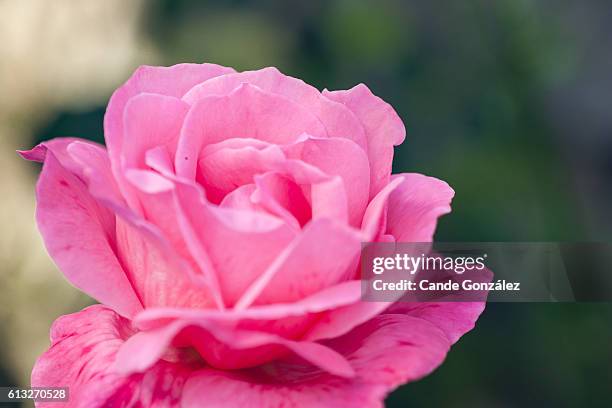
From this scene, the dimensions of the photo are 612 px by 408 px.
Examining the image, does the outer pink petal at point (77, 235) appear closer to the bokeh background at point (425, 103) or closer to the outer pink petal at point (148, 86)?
the outer pink petal at point (148, 86)

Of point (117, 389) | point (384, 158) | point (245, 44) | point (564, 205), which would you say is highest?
point (245, 44)

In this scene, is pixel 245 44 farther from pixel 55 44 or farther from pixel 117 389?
pixel 117 389

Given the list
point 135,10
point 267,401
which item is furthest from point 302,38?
point 267,401

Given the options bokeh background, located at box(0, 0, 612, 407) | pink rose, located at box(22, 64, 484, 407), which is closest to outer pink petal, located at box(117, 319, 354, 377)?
pink rose, located at box(22, 64, 484, 407)

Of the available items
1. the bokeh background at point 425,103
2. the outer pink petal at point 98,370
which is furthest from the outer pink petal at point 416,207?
the bokeh background at point 425,103

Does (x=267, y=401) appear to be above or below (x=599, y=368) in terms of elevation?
below

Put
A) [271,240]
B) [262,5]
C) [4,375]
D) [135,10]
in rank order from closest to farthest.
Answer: [271,240] → [4,375] → [135,10] → [262,5]
